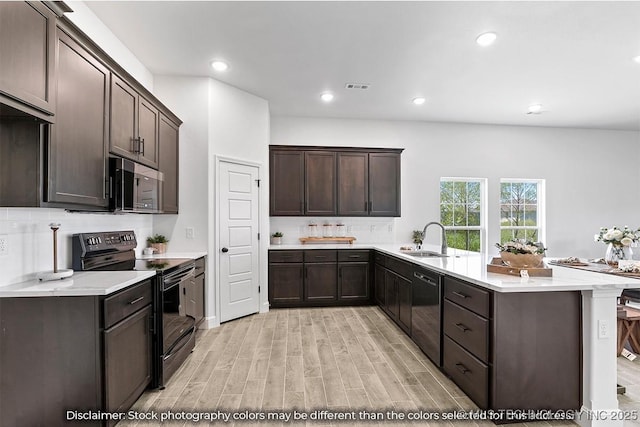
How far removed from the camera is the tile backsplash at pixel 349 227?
518 centimetres

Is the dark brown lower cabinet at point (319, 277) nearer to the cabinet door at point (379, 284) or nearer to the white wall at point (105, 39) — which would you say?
the cabinet door at point (379, 284)

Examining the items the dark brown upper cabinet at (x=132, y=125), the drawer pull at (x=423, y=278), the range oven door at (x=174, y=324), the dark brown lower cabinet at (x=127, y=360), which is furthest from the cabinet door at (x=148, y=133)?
the drawer pull at (x=423, y=278)

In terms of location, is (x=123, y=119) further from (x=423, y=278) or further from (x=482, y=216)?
(x=482, y=216)

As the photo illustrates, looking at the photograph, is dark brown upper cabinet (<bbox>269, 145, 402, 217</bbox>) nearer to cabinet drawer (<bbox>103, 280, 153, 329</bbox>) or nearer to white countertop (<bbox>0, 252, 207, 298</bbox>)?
cabinet drawer (<bbox>103, 280, 153, 329</bbox>)

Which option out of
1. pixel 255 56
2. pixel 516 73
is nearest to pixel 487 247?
pixel 516 73

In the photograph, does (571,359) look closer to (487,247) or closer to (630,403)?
(630,403)

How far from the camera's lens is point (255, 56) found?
3334 millimetres

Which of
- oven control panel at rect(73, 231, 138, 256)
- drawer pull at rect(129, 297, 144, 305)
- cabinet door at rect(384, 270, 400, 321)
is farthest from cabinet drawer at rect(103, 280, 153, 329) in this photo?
cabinet door at rect(384, 270, 400, 321)

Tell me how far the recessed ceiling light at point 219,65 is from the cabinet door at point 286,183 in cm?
147

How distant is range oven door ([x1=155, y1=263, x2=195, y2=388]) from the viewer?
2.41 meters

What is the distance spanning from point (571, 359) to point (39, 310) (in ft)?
10.5

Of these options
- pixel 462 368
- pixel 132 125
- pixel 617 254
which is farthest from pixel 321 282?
pixel 617 254

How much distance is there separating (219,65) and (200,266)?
2289mm

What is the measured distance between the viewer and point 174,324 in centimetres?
265
